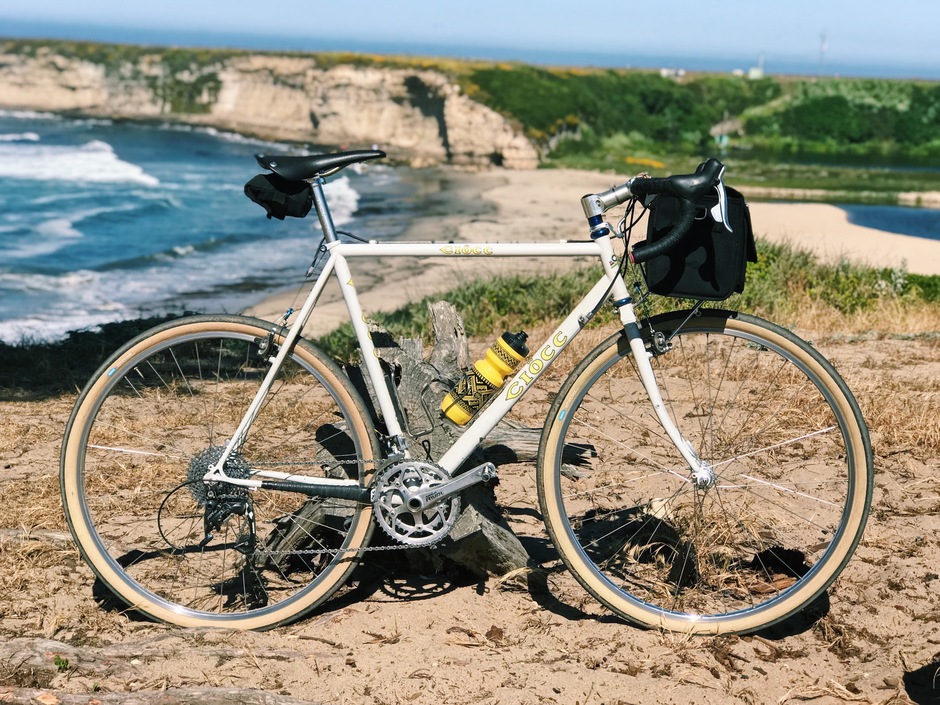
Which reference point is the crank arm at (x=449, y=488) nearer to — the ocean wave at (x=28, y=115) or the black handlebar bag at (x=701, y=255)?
the black handlebar bag at (x=701, y=255)

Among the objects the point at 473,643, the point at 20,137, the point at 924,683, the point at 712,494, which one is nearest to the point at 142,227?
the point at 20,137

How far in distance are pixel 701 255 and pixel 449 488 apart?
3.96ft

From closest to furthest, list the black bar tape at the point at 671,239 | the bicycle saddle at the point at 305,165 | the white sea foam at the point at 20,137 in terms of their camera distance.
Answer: the black bar tape at the point at 671,239, the bicycle saddle at the point at 305,165, the white sea foam at the point at 20,137

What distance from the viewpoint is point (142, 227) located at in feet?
109

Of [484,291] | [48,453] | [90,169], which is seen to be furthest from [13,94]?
[48,453]

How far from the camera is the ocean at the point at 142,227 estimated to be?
834 inches

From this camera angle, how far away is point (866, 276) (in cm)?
1220

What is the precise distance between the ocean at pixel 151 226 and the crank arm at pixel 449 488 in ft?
21.0

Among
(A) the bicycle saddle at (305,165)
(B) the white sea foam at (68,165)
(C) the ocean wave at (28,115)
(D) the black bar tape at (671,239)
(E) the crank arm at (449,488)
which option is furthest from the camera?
(C) the ocean wave at (28,115)

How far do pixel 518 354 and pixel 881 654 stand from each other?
1668 mm

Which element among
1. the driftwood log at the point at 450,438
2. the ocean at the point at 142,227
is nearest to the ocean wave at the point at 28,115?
the ocean at the point at 142,227

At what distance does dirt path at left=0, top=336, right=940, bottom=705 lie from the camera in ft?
10.6

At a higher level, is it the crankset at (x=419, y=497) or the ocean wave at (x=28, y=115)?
the crankset at (x=419, y=497)

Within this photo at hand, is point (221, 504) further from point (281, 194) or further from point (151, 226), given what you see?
point (151, 226)
